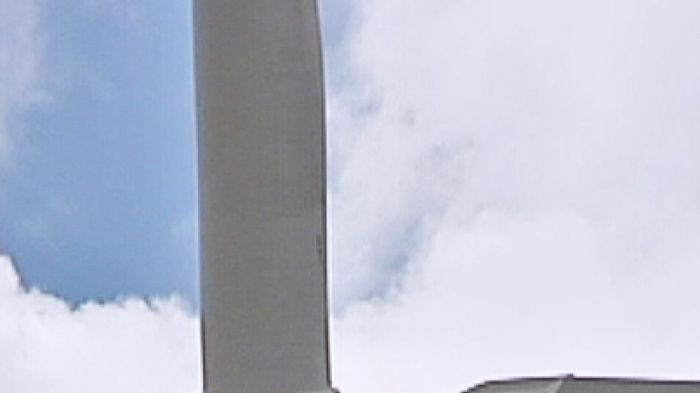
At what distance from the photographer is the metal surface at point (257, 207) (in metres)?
4.18

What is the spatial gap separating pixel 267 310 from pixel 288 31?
42.1 inches

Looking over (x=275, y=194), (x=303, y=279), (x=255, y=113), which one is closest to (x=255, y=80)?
(x=255, y=113)

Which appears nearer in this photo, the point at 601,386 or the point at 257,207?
the point at 601,386

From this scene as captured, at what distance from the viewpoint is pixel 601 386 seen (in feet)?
13.5

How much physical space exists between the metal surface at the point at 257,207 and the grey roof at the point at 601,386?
0.78m

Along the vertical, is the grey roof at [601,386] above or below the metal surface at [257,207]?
below

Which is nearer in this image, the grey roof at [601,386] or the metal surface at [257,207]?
the grey roof at [601,386]

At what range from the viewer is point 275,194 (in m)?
4.25

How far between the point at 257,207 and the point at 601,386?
4.53 feet

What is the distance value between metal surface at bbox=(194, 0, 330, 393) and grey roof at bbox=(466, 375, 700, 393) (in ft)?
2.56

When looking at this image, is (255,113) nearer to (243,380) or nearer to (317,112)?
(317,112)

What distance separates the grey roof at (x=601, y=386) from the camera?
407 centimetres

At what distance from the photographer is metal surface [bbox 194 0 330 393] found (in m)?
4.18

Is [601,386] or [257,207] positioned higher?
[257,207]
